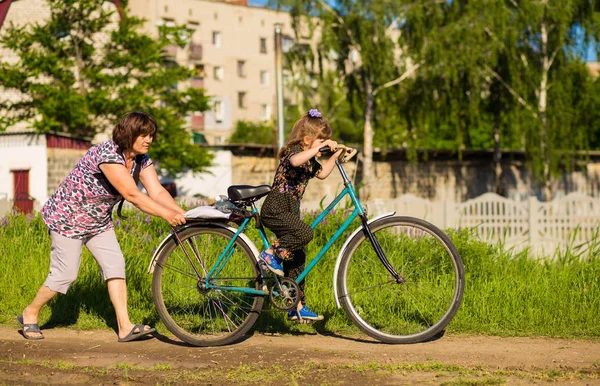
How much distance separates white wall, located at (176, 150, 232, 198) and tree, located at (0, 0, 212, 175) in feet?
12.7

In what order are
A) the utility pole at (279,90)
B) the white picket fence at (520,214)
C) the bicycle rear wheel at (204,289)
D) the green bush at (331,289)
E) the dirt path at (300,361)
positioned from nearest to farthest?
1. the dirt path at (300,361)
2. the bicycle rear wheel at (204,289)
3. the green bush at (331,289)
4. the white picket fence at (520,214)
5. the utility pole at (279,90)

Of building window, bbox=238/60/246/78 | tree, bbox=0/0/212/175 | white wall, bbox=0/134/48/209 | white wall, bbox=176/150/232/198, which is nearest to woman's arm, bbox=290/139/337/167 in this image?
tree, bbox=0/0/212/175

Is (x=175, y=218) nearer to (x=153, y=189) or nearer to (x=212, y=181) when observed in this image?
(x=153, y=189)

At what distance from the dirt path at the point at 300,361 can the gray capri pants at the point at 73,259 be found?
0.40m

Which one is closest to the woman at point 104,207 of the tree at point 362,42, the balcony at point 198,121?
the tree at point 362,42

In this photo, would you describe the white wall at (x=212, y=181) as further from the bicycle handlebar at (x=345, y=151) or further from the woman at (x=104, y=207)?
the bicycle handlebar at (x=345, y=151)

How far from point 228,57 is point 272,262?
63.2 m

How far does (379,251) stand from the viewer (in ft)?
19.5

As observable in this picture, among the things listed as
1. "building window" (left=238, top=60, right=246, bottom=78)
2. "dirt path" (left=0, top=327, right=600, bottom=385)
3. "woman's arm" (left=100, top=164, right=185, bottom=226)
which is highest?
"building window" (left=238, top=60, right=246, bottom=78)

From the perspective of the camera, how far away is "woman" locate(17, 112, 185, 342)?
589 cm

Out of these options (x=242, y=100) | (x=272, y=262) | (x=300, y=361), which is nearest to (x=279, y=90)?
(x=272, y=262)

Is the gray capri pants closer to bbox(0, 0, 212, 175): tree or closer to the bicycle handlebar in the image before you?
the bicycle handlebar

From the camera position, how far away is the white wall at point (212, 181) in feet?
127

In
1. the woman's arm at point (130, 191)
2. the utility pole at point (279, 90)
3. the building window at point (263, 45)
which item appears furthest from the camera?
the building window at point (263, 45)
